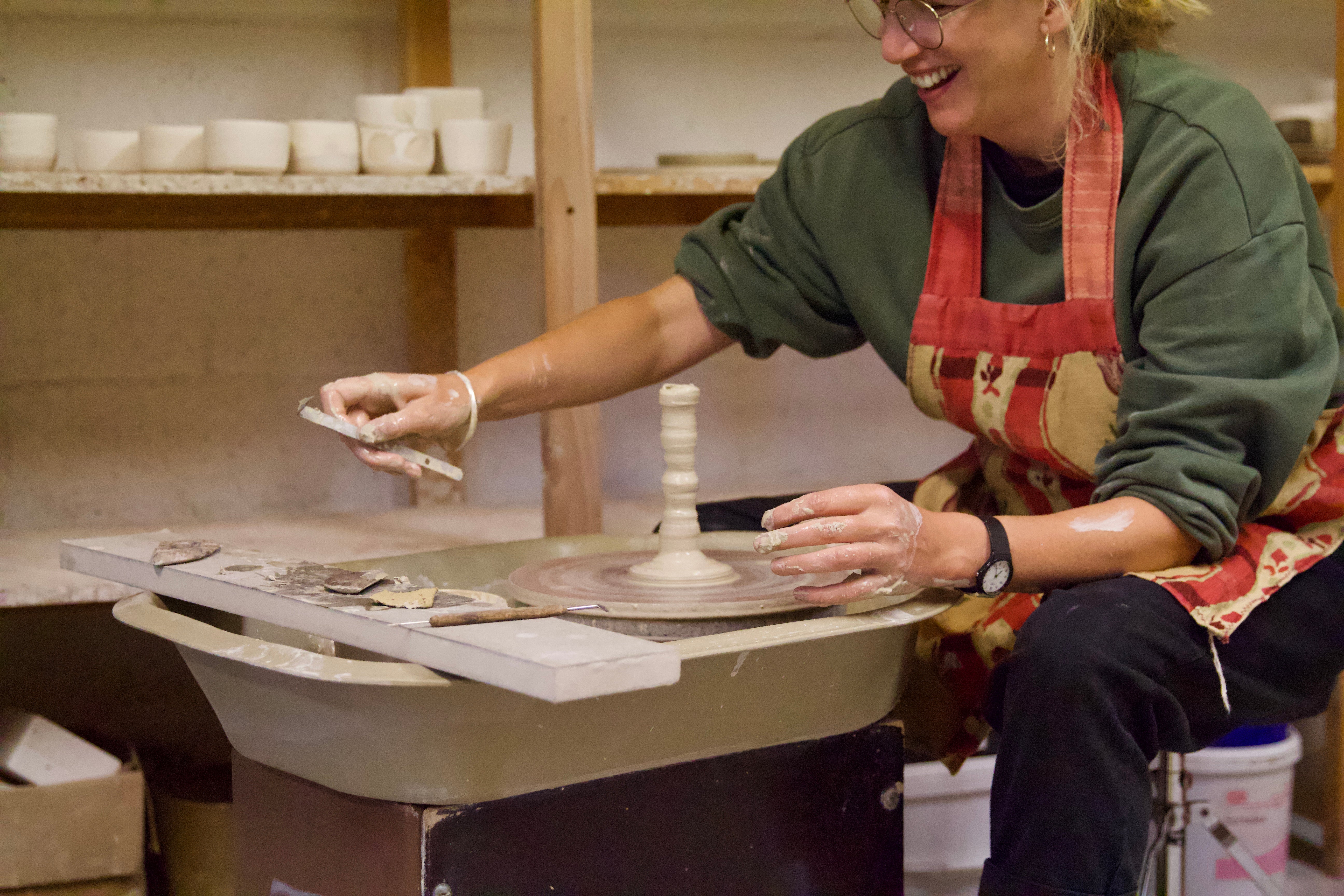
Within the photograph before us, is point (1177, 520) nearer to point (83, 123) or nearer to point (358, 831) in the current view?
point (358, 831)

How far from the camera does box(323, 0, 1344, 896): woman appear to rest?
1.13 meters

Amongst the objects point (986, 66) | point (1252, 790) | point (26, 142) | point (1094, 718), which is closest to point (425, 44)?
point (26, 142)

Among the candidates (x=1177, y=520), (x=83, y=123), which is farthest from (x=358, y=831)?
(x=83, y=123)

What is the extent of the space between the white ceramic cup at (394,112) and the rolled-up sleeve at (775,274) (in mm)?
449

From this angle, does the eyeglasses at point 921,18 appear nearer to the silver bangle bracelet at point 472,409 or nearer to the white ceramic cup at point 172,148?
the silver bangle bracelet at point 472,409

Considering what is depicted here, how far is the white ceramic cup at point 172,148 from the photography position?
1.73 meters

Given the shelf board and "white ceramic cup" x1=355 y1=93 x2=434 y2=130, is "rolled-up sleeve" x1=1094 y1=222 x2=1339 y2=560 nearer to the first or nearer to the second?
the shelf board

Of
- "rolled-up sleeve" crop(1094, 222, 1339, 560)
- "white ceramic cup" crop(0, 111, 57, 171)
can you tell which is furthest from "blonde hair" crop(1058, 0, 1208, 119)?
"white ceramic cup" crop(0, 111, 57, 171)

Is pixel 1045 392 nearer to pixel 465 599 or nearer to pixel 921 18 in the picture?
pixel 921 18

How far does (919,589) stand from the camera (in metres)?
1.21

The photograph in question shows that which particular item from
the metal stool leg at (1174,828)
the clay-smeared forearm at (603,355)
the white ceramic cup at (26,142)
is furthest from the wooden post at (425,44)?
the metal stool leg at (1174,828)

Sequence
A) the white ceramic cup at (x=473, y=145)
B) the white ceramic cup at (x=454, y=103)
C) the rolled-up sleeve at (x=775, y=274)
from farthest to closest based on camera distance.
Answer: the white ceramic cup at (x=454, y=103) < the white ceramic cup at (x=473, y=145) < the rolled-up sleeve at (x=775, y=274)

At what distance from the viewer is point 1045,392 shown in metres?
1.41

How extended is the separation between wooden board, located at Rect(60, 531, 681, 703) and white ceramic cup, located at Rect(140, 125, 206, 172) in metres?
0.71
